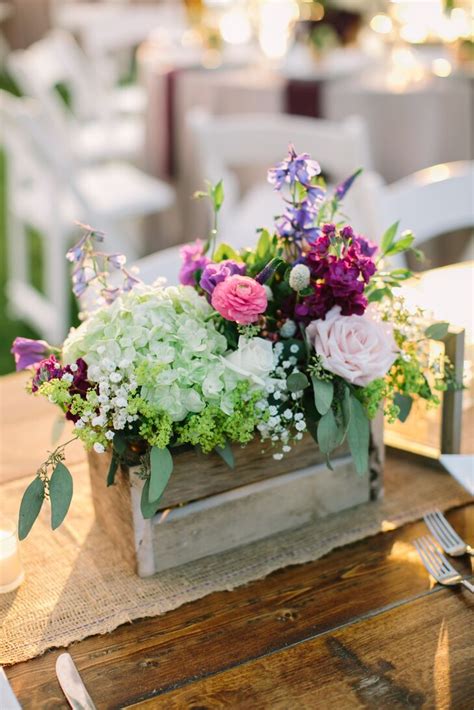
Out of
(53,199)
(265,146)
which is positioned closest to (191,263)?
(265,146)

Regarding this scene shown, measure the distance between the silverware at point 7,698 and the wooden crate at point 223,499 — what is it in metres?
0.21

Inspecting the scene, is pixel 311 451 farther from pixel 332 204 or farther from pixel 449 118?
pixel 449 118

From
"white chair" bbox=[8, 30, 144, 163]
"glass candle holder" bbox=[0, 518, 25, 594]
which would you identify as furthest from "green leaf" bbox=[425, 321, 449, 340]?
"white chair" bbox=[8, 30, 144, 163]

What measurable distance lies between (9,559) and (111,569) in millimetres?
107

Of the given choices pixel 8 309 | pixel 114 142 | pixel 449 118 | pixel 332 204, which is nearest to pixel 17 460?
pixel 332 204

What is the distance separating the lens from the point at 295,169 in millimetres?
927

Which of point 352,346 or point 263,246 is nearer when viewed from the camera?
point 352,346

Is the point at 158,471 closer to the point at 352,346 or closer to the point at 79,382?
the point at 79,382

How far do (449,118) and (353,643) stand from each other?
2.29 metres

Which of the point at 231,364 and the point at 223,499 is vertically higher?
the point at 231,364

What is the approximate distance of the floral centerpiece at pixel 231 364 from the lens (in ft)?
2.80

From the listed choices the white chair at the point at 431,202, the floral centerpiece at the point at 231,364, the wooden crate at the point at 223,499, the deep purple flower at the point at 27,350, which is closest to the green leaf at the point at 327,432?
the floral centerpiece at the point at 231,364

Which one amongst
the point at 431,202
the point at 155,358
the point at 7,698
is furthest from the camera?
the point at 431,202

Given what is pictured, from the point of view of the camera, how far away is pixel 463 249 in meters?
2.80
